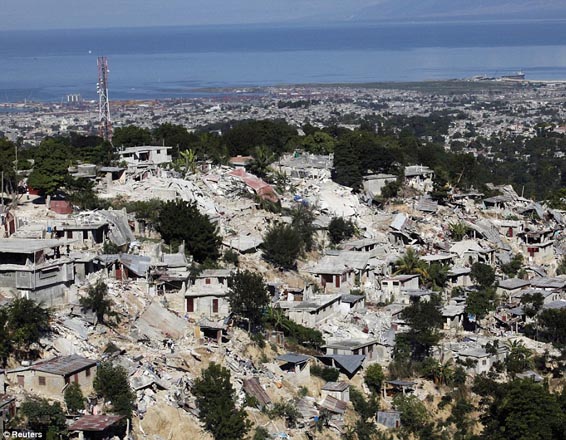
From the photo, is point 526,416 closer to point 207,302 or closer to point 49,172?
point 207,302

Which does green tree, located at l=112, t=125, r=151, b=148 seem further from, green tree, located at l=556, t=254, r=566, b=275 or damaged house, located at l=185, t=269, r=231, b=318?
damaged house, located at l=185, t=269, r=231, b=318

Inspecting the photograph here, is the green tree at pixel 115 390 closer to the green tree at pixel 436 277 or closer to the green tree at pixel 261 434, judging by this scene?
the green tree at pixel 261 434

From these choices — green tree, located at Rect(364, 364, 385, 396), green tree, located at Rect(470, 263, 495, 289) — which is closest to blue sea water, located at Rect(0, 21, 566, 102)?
green tree, located at Rect(470, 263, 495, 289)

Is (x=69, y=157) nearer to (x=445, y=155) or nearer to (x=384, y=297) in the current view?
(x=384, y=297)

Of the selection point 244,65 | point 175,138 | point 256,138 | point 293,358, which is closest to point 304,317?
point 293,358

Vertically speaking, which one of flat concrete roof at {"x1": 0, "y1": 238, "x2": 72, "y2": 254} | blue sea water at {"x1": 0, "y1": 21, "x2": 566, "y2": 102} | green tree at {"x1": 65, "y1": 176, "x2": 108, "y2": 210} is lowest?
blue sea water at {"x1": 0, "y1": 21, "x2": 566, "y2": 102}

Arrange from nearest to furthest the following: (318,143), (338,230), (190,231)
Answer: (190,231), (338,230), (318,143)

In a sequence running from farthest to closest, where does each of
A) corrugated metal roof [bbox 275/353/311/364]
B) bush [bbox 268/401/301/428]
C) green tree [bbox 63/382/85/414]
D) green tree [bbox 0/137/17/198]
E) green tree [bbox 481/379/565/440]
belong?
green tree [bbox 0/137/17/198] < corrugated metal roof [bbox 275/353/311/364] < bush [bbox 268/401/301/428] < green tree [bbox 481/379/565/440] < green tree [bbox 63/382/85/414]
